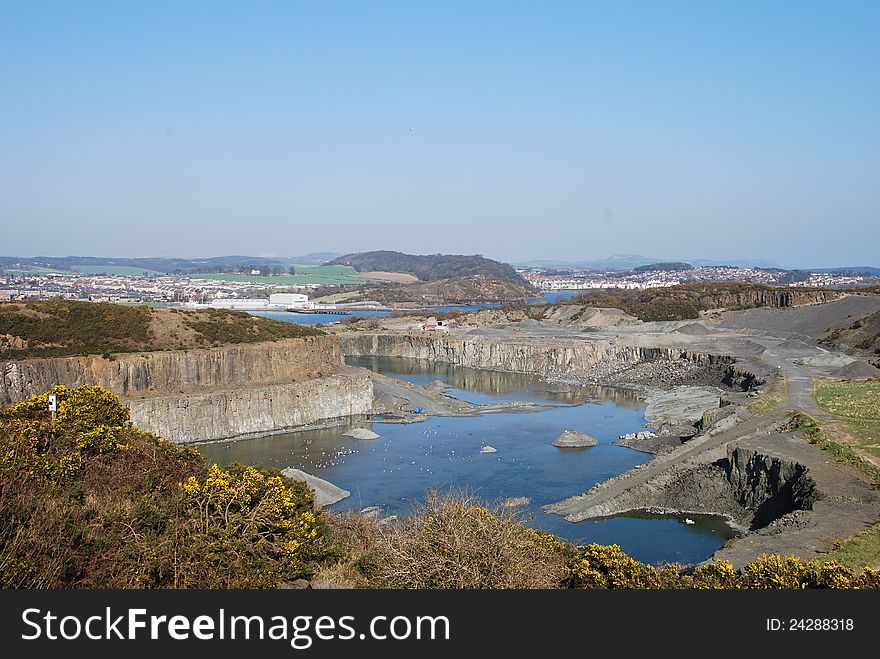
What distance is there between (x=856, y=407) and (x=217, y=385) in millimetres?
36890

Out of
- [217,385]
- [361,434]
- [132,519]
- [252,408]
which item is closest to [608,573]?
[132,519]

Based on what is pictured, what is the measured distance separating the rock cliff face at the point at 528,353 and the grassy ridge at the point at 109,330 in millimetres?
30594

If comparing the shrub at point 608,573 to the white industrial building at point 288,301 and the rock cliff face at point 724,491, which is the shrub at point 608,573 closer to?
the rock cliff face at point 724,491

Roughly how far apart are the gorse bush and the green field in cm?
2683

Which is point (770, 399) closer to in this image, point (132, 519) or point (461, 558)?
point (461, 558)

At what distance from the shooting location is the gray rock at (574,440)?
45.5 meters

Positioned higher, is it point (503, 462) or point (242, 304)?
point (242, 304)

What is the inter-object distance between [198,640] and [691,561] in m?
22.1

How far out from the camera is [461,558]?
1252 centimetres

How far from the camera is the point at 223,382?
5066cm

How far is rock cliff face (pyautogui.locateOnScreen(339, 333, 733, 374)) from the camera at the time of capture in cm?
7856

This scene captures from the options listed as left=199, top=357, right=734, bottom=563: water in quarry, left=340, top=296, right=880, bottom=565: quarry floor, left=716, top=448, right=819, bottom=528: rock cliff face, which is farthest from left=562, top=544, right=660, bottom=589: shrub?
left=716, top=448, right=819, bottom=528: rock cliff face

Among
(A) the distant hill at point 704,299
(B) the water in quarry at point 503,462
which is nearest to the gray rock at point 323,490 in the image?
(B) the water in quarry at point 503,462

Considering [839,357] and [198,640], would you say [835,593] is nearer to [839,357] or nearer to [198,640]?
[198,640]
